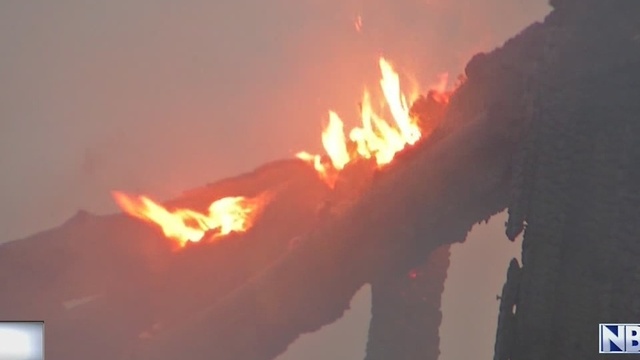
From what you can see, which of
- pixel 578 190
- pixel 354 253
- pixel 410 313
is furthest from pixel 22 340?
pixel 578 190

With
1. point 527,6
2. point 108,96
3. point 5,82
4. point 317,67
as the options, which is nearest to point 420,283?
point 317,67

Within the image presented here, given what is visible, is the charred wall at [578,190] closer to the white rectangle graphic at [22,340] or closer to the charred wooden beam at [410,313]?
the charred wooden beam at [410,313]

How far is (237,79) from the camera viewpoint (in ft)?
7.97

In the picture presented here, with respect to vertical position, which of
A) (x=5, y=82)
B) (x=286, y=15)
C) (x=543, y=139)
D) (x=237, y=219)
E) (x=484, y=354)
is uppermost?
(x=286, y=15)

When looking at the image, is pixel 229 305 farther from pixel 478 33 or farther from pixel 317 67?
pixel 478 33

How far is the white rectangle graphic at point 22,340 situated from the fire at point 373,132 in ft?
2.88

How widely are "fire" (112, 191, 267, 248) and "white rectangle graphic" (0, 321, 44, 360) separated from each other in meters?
0.41

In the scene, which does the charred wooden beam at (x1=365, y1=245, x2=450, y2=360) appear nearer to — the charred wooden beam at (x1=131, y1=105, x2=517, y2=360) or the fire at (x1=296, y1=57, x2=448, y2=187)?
the charred wooden beam at (x1=131, y1=105, x2=517, y2=360)

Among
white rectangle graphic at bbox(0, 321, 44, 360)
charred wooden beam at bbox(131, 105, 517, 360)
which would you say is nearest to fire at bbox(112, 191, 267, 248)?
charred wooden beam at bbox(131, 105, 517, 360)

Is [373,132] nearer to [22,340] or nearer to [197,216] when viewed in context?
[197,216]

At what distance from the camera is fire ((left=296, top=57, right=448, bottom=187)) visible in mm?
2416

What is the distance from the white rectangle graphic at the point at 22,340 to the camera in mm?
2227

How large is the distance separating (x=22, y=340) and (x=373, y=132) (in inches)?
44.9

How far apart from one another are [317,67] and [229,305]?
2.43ft
